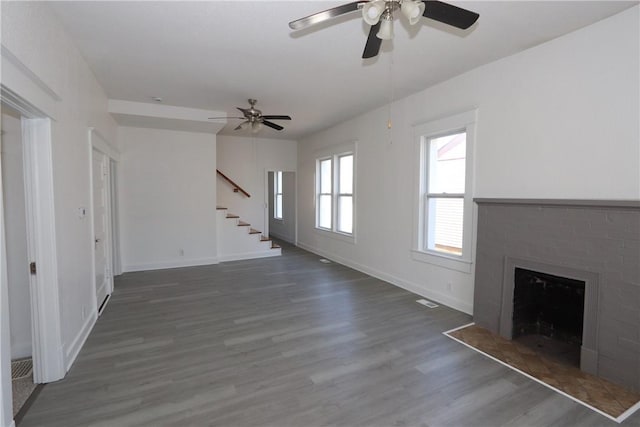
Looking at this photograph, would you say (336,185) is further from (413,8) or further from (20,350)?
(20,350)

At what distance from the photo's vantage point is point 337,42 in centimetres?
297

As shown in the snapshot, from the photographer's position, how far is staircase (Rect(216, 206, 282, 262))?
6.73m

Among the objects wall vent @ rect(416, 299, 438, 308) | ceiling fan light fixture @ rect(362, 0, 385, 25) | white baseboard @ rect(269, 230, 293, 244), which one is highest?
ceiling fan light fixture @ rect(362, 0, 385, 25)

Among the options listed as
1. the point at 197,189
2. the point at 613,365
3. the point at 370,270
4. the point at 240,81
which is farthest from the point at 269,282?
the point at 613,365

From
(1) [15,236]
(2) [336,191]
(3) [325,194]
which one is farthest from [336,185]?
(1) [15,236]

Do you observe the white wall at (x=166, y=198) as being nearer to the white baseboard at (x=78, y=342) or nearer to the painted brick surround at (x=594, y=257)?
the white baseboard at (x=78, y=342)

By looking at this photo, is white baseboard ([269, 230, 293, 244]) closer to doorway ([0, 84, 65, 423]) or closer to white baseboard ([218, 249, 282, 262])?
white baseboard ([218, 249, 282, 262])

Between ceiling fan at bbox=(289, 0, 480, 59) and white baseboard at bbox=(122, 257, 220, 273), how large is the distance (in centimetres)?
539

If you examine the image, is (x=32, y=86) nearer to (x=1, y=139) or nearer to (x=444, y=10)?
(x=1, y=139)

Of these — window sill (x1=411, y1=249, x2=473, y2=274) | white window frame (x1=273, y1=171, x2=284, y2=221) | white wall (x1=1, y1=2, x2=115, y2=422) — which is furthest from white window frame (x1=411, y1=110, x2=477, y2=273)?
white window frame (x1=273, y1=171, x2=284, y2=221)

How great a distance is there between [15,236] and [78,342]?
1.11m

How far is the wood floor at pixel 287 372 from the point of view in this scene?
208cm

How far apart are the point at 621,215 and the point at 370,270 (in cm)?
365

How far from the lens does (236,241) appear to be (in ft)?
22.6
